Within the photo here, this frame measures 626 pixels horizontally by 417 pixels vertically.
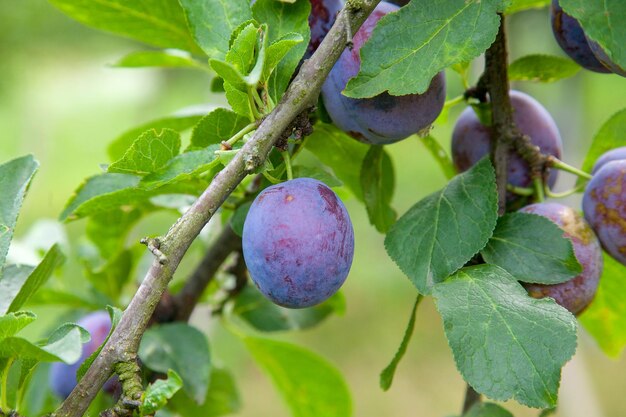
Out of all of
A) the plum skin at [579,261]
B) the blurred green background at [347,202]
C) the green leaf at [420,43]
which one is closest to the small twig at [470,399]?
the plum skin at [579,261]

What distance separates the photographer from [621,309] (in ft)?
2.97

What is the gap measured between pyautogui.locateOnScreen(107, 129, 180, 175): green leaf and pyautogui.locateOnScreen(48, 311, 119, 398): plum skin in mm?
408

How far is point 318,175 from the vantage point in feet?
2.23

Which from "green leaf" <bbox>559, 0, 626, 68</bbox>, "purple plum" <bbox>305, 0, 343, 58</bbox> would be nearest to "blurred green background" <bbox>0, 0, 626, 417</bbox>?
"purple plum" <bbox>305, 0, 343, 58</bbox>

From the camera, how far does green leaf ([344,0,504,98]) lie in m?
0.60

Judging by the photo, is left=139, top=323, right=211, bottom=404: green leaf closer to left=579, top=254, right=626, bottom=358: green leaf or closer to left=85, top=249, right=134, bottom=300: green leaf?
left=85, top=249, right=134, bottom=300: green leaf

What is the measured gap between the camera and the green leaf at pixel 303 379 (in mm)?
1090

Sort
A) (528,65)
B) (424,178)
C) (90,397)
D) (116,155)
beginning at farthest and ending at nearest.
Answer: (424,178) < (116,155) < (528,65) < (90,397)

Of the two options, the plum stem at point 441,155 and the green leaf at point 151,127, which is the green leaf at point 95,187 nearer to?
the green leaf at point 151,127

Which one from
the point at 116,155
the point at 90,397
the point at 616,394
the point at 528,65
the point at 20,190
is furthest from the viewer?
the point at 616,394

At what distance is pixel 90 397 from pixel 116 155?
51 centimetres

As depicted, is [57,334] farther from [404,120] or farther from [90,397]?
[404,120]

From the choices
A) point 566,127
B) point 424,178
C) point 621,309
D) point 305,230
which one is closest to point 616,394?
point 566,127

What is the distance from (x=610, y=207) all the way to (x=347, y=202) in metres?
2.99
